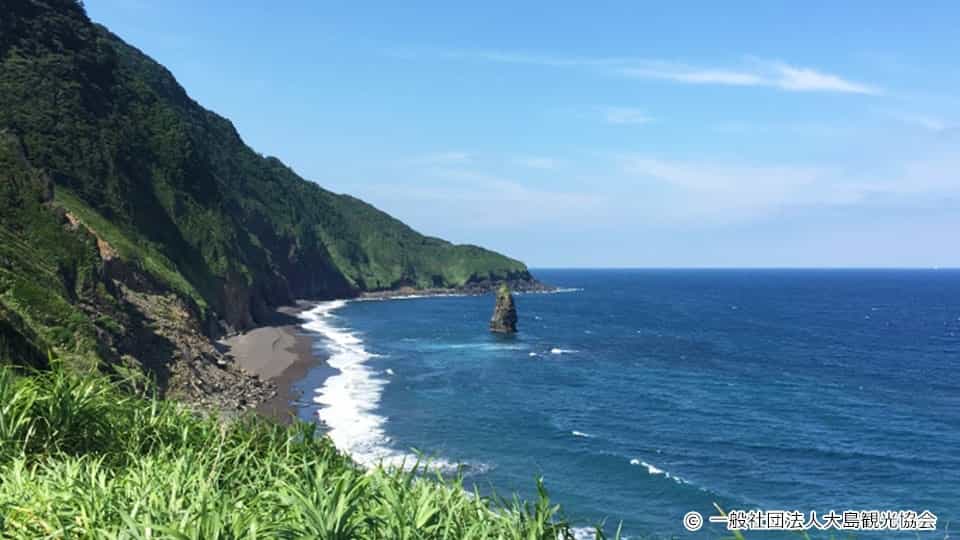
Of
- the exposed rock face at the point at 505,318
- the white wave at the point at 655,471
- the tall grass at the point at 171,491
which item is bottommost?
the white wave at the point at 655,471

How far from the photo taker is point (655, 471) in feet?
131

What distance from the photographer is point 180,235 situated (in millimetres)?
82812

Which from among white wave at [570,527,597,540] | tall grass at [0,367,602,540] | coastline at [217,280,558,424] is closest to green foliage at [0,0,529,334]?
coastline at [217,280,558,424]

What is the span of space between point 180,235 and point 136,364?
147 ft

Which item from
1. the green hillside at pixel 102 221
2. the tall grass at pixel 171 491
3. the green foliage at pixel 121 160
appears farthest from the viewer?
the green foliage at pixel 121 160

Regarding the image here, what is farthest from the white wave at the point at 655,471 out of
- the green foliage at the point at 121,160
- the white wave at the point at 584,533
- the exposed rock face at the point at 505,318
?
the exposed rock face at the point at 505,318

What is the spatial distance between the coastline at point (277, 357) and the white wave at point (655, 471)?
23285mm

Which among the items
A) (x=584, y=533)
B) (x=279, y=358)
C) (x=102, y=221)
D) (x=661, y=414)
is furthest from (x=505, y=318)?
(x=584, y=533)

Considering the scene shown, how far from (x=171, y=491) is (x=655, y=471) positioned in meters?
36.0

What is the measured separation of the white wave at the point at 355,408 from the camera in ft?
135

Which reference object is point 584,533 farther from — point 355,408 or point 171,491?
point 355,408

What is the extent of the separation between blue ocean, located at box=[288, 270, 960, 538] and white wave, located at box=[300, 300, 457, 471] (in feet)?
0.79

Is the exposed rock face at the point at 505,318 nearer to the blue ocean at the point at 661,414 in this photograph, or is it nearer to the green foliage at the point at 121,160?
the blue ocean at the point at 661,414

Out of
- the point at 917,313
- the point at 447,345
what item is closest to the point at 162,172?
the point at 447,345
